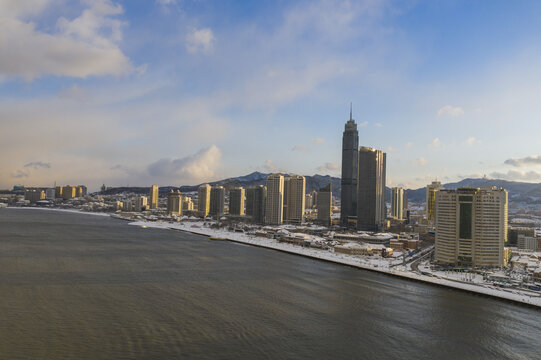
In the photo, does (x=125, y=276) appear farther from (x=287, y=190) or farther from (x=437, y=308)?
(x=287, y=190)

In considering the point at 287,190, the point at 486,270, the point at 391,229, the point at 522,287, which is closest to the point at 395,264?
the point at 486,270

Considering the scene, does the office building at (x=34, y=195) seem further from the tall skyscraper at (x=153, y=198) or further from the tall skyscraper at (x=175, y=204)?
the tall skyscraper at (x=175, y=204)

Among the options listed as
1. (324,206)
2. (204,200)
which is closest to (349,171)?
→ (324,206)

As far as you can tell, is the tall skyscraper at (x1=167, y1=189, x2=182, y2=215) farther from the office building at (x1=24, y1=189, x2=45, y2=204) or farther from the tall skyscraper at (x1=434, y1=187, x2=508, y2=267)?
the tall skyscraper at (x1=434, y1=187, x2=508, y2=267)

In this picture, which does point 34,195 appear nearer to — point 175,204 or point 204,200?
point 175,204

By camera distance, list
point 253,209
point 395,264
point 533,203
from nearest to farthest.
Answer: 1. point 395,264
2. point 253,209
3. point 533,203

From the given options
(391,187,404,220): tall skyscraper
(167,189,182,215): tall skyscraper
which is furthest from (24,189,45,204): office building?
(391,187,404,220): tall skyscraper

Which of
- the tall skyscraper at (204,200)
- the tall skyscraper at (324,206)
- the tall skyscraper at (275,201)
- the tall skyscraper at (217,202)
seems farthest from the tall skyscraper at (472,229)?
the tall skyscraper at (204,200)
